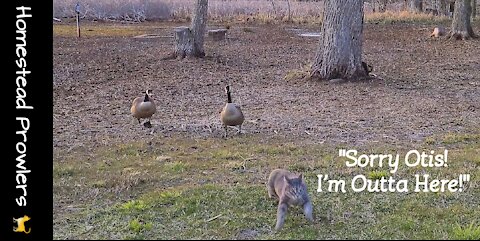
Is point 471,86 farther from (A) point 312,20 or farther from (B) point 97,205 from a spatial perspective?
(A) point 312,20

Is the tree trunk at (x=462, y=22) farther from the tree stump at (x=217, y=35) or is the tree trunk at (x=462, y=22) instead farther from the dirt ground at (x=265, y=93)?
the tree stump at (x=217, y=35)

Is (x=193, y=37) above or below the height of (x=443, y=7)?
below

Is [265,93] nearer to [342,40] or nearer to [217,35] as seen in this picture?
[342,40]

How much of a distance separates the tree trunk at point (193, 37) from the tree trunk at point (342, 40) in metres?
3.44

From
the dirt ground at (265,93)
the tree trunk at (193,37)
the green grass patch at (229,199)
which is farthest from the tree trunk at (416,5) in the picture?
the green grass patch at (229,199)

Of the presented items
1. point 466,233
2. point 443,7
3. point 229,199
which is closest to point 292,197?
point 229,199

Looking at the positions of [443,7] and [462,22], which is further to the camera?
[443,7]

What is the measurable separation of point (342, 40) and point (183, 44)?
12.9 feet

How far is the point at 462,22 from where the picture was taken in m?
17.6

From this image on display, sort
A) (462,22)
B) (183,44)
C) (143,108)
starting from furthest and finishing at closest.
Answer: (462,22), (183,44), (143,108)

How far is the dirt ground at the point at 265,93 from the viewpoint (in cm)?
721

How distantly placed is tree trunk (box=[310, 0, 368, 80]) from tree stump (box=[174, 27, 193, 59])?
3.46 metres
